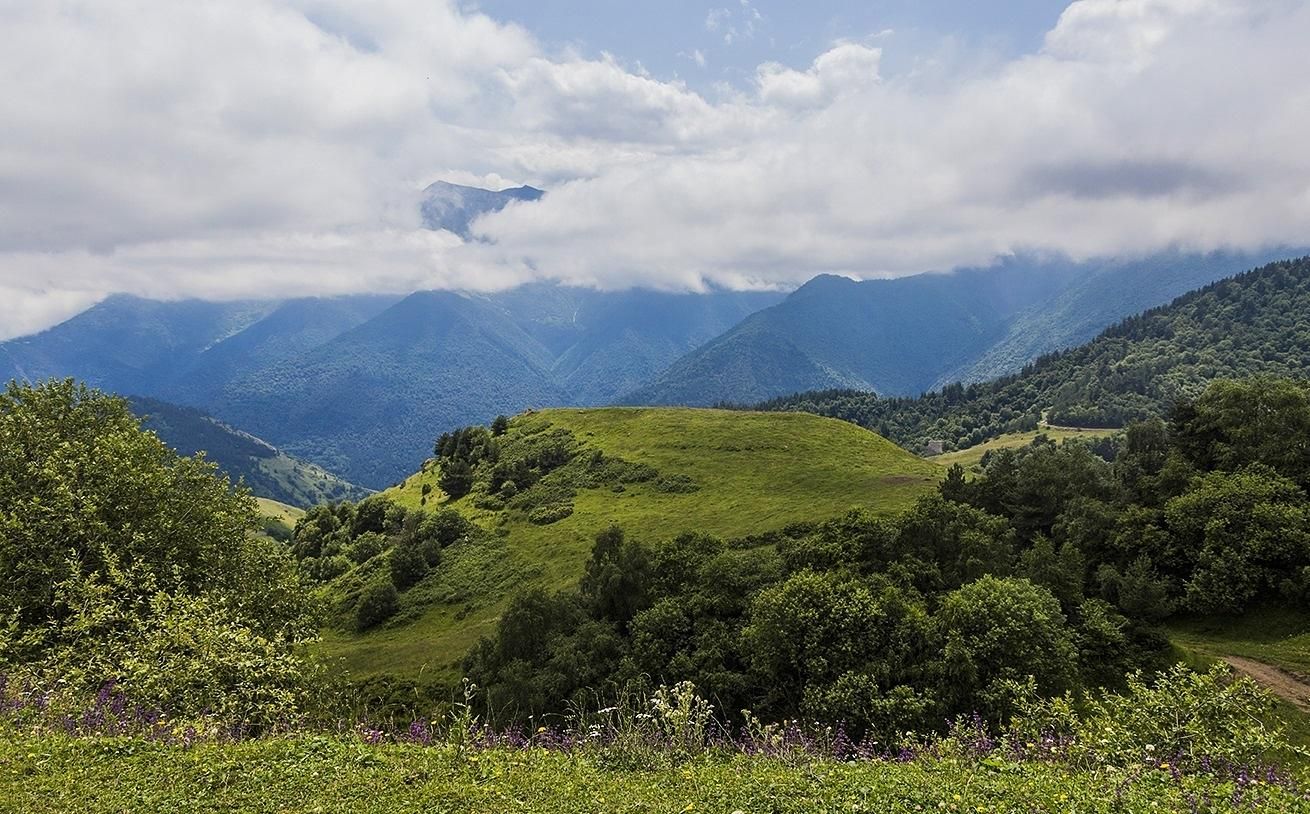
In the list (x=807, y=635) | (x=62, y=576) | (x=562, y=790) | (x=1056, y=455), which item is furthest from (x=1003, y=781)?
(x=1056, y=455)

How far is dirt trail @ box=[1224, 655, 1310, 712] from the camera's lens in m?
35.5

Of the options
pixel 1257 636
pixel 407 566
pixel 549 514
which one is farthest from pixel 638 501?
pixel 1257 636

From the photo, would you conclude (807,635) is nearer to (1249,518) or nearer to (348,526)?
(1249,518)

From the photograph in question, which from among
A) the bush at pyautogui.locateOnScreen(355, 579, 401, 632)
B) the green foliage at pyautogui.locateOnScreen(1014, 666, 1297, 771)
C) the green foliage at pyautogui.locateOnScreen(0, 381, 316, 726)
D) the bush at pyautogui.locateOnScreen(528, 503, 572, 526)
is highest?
the green foliage at pyautogui.locateOnScreen(0, 381, 316, 726)

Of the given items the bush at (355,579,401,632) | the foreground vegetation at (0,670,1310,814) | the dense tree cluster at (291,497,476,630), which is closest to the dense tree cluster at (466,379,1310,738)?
the foreground vegetation at (0,670,1310,814)

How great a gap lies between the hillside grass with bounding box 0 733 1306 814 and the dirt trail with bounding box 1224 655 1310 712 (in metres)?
31.0

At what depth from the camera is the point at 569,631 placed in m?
58.9

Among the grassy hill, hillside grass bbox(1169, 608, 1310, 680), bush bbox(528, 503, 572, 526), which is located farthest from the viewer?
bush bbox(528, 503, 572, 526)

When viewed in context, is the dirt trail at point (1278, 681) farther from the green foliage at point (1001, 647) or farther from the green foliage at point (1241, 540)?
the green foliage at point (1241, 540)

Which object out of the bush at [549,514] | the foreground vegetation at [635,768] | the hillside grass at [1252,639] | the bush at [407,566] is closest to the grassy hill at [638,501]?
the bush at [549,514]

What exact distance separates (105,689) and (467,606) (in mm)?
73579

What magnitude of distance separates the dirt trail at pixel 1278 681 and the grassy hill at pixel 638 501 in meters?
44.8

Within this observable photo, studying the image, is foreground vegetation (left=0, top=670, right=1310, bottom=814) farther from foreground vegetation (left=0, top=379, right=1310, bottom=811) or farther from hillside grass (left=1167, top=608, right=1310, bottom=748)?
hillside grass (left=1167, top=608, right=1310, bottom=748)

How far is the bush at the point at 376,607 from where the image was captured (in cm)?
9225
